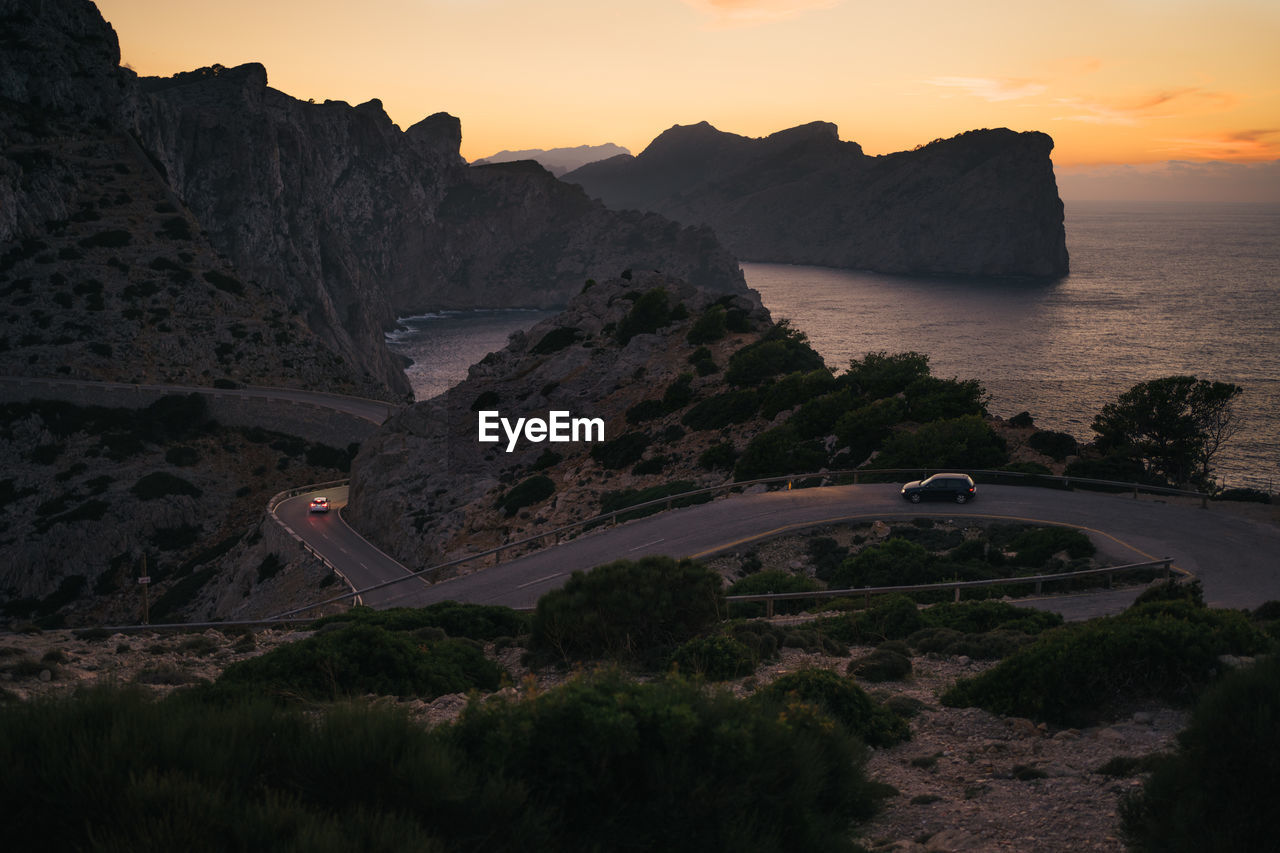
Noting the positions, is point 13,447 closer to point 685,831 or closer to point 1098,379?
point 685,831

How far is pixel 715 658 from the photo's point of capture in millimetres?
14562

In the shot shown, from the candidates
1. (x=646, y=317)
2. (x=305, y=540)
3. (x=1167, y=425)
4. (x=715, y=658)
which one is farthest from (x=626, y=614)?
(x=646, y=317)

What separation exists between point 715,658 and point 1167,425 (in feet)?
141

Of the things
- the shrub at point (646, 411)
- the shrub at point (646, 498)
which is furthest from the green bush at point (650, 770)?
the shrub at point (646, 411)

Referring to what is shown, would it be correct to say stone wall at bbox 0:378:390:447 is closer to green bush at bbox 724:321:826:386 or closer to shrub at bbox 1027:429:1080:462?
green bush at bbox 724:321:826:386

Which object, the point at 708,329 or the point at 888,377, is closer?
the point at 888,377

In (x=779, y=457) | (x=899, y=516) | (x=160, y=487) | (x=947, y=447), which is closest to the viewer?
(x=899, y=516)

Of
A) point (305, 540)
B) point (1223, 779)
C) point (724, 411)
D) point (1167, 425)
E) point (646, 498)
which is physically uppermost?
point (1223, 779)

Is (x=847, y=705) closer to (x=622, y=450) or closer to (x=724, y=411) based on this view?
(x=724, y=411)

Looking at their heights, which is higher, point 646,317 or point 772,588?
point 646,317

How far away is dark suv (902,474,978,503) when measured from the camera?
32344 mm

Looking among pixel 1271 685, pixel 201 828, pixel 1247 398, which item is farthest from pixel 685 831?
pixel 1247 398

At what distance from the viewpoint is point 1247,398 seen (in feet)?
327

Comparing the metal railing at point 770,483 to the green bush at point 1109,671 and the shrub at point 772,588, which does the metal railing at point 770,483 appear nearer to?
the shrub at point 772,588
